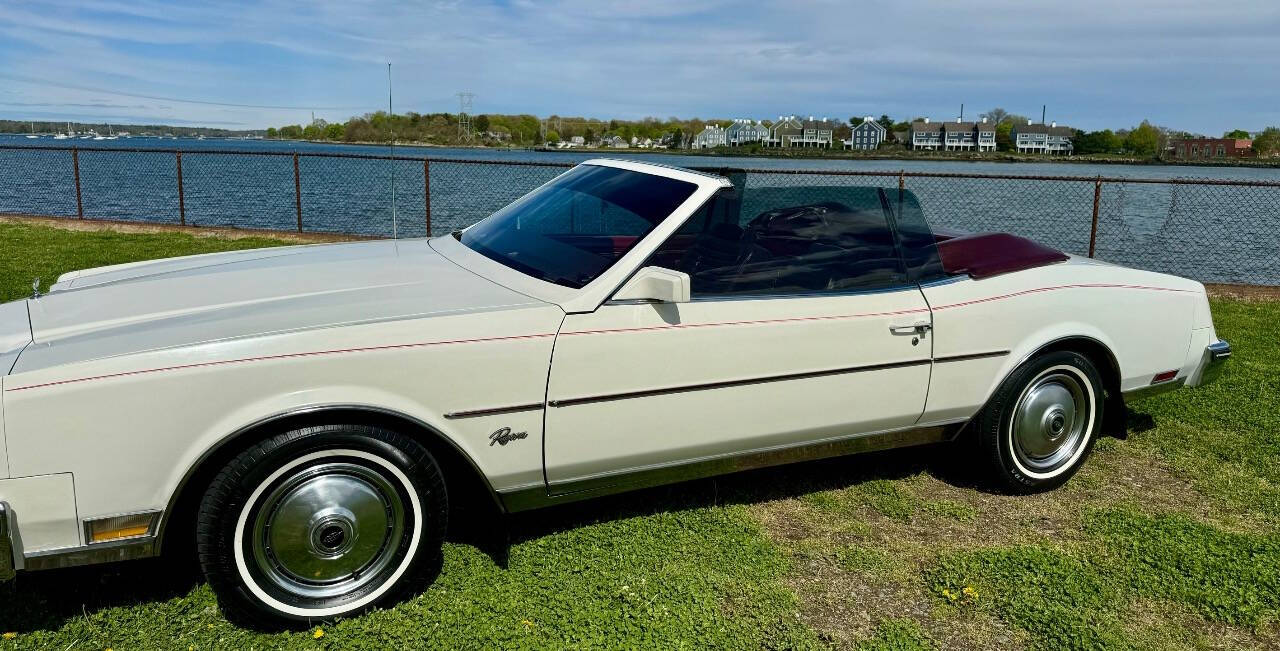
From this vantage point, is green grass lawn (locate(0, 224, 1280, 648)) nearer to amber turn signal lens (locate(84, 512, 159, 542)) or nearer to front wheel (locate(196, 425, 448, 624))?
front wheel (locate(196, 425, 448, 624))

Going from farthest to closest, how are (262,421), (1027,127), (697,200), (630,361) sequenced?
(1027,127)
(697,200)
(630,361)
(262,421)

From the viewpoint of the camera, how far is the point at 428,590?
3.12 meters

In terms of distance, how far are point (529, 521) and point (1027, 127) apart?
154 feet

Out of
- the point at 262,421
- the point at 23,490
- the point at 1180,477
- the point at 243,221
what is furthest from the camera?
the point at 243,221

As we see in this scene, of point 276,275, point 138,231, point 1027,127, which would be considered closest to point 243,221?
point 138,231

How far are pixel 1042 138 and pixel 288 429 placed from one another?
49.0 m

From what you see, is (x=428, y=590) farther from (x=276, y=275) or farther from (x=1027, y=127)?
(x=1027, y=127)

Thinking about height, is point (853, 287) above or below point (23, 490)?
above

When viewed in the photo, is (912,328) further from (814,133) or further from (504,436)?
(814,133)

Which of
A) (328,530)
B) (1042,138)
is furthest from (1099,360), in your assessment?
(1042,138)

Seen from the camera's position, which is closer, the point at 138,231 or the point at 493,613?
the point at 493,613

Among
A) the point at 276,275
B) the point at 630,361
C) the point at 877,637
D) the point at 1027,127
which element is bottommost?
the point at 877,637

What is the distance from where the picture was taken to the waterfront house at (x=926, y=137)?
33719mm

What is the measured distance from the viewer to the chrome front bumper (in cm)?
440
